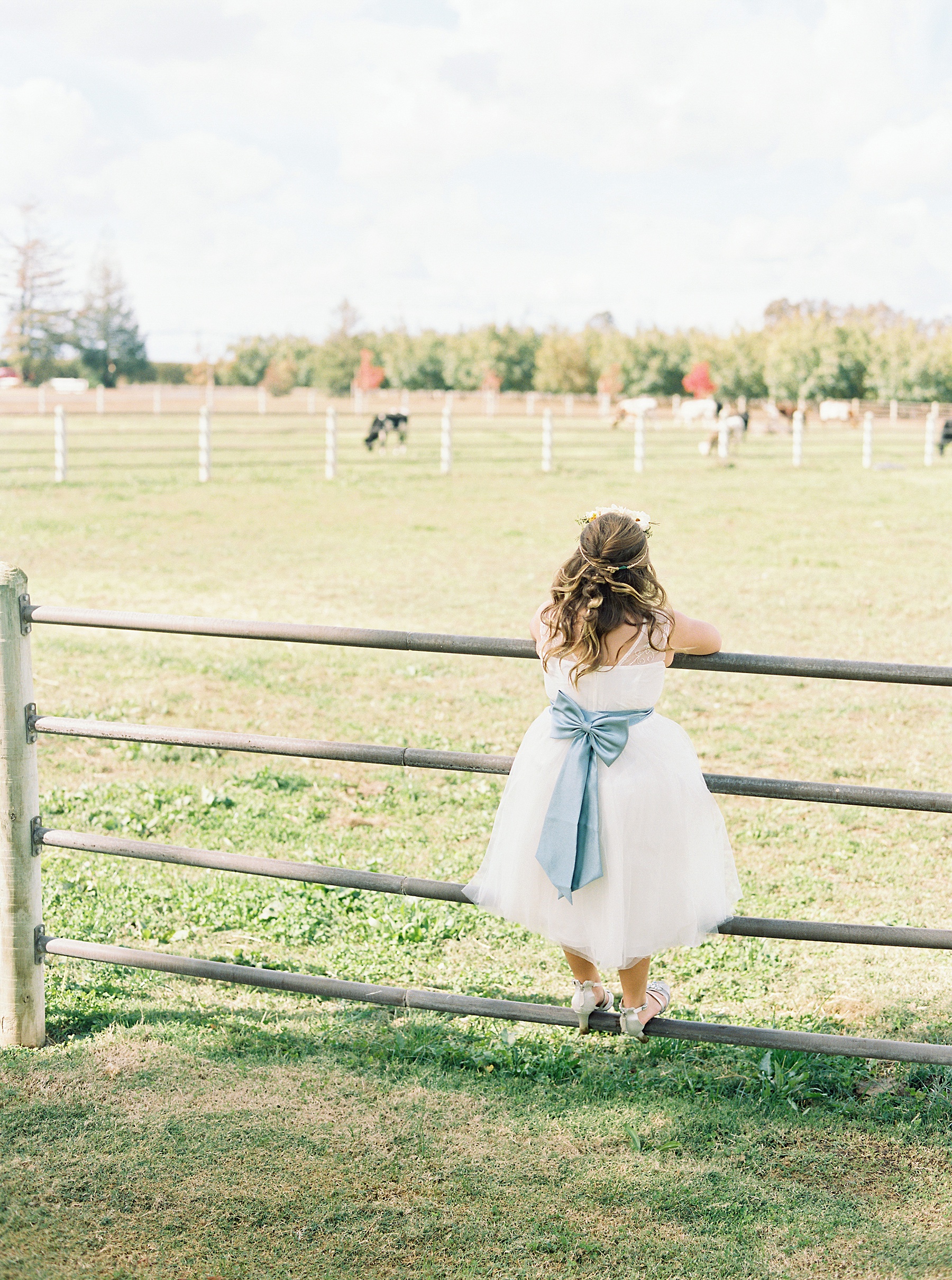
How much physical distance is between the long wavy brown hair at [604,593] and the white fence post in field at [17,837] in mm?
1353

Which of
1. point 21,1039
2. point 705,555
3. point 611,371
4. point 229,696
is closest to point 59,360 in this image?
point 611,371

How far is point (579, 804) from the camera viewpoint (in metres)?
2.73

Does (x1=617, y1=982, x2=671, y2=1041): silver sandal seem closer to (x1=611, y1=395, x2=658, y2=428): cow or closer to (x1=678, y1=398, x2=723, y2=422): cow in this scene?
(x1=611, y1=395, x2=658, y2=428): cow

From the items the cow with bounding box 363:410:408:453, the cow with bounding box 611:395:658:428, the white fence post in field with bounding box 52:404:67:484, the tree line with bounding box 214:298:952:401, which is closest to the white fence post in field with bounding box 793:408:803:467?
the cow with bounding box 363:410:408:453

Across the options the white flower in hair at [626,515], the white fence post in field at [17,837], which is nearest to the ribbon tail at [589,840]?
the white flower in hair at [626,515]

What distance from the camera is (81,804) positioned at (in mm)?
5613

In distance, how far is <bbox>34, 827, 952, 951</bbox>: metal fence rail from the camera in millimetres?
2855

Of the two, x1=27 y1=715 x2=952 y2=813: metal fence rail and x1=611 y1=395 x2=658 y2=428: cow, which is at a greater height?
x1=611 y1=395 x2=658 y2=428: cow

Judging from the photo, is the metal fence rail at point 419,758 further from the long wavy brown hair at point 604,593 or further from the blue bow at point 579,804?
the long wavy brown hair at point 604,593

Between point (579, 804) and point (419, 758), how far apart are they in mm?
467

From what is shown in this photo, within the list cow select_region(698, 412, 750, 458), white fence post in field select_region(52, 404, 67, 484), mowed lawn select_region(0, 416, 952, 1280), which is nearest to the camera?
mowed lawn select_region(0, 416, 952, 1280)

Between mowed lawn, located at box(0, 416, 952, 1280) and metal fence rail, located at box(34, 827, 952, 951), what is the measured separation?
1.66 feet

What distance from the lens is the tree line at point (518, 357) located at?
208ft

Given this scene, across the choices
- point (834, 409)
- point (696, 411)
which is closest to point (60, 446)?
point (696, 411)
